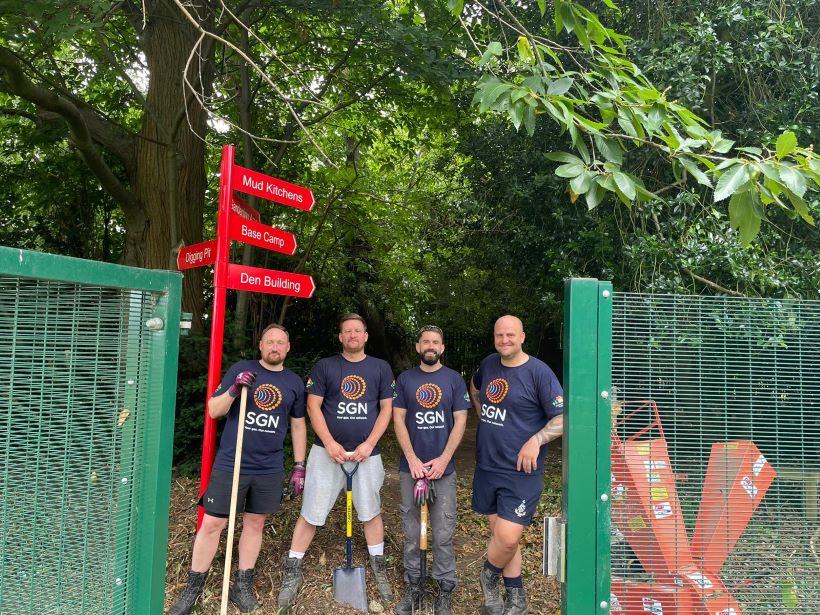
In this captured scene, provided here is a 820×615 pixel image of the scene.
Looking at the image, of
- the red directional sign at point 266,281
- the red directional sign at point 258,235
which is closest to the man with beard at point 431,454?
the red directional sign at point 266,281

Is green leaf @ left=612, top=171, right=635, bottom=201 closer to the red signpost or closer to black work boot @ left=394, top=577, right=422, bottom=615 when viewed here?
the red signpost

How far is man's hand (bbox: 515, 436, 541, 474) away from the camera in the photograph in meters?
3.86

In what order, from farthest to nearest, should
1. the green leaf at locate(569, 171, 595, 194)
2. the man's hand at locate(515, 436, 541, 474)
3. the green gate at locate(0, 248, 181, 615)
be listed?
the man's hand at locate(515, 436, 541, 474) < the green leaf at locate(569, 171, 595, 194) < the green gate at locate(0, 248, 181, 615)

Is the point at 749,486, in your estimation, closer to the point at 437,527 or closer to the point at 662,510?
the point at 662,510

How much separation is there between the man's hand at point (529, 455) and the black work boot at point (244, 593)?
6.53ft

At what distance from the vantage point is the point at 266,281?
4.29m

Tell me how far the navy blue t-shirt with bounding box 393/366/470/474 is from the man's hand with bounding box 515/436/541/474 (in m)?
0.61

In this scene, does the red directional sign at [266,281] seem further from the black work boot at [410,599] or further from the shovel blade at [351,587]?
the black work boot at [410,599]

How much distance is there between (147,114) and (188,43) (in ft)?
3.01

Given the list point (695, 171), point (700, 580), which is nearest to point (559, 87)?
point (695, 171)

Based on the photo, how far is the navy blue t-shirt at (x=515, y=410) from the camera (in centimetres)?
396

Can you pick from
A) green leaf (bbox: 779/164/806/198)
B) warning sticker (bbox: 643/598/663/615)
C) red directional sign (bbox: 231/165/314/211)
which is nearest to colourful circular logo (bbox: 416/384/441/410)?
red directional sign (bbox: 231/165/314/211)

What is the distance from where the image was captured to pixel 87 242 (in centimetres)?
978

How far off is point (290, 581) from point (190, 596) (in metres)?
0.67
